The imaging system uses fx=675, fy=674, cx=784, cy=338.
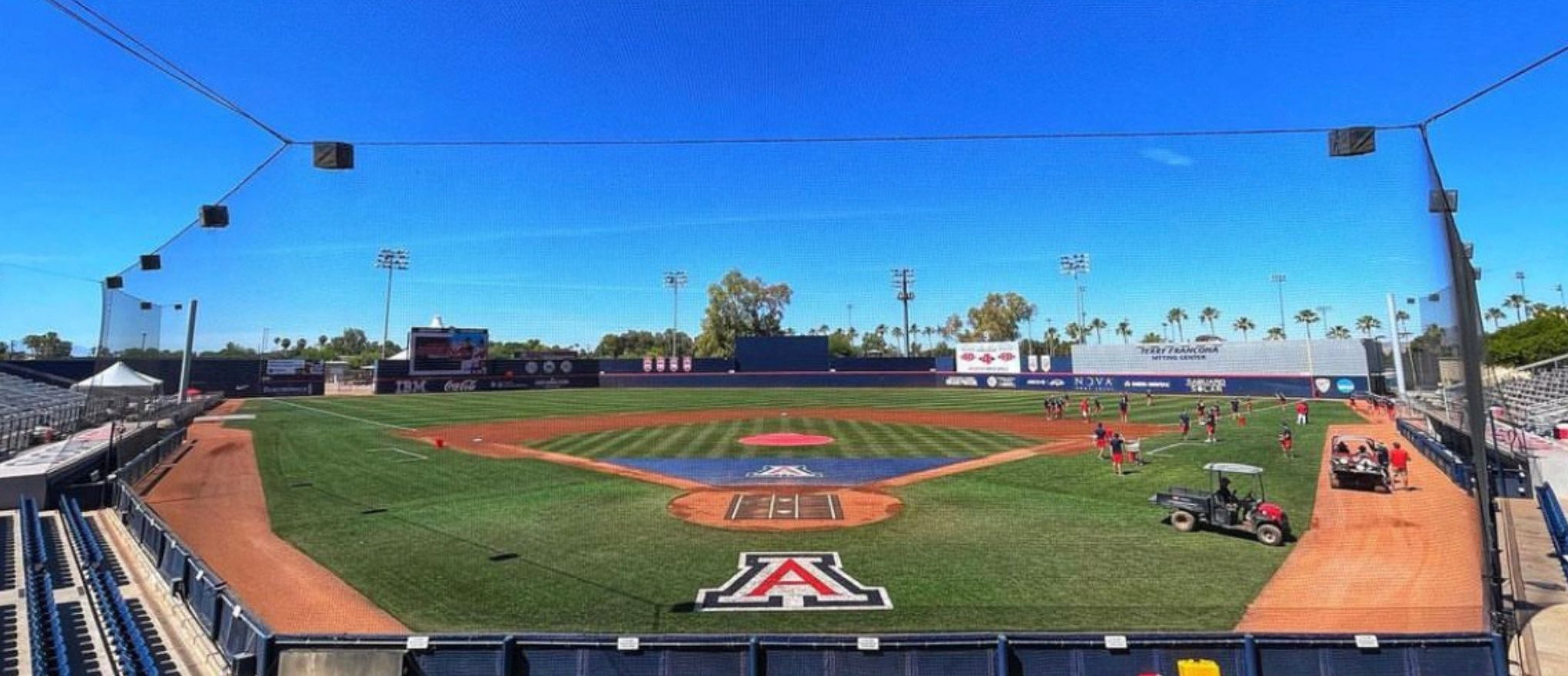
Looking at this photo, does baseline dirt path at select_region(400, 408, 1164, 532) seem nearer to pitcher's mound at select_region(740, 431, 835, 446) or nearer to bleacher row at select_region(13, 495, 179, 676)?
pitcher's mound at select_region(740, 431, 835, 446)

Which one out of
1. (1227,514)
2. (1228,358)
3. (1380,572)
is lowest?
(1380,572)

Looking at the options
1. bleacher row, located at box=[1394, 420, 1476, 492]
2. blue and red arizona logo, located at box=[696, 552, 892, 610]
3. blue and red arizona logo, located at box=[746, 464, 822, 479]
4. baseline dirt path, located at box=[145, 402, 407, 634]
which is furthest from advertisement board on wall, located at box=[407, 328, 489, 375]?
bleacher row, located at box=[1394, 420, 1476, 492]

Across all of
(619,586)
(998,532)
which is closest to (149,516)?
(619,586)

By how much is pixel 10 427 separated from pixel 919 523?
86.0 ft

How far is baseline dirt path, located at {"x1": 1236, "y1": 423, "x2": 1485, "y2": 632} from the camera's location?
8500 mm

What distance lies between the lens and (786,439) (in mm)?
27234

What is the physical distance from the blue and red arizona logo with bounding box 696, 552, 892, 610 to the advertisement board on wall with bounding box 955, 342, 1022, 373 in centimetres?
5050

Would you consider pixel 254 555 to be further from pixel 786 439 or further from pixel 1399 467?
pixel 1399 467

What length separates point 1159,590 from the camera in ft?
30.7

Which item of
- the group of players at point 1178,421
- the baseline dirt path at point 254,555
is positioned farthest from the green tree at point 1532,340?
the baseline dirt path at point 254,555

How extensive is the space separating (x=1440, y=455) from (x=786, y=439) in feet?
65.1

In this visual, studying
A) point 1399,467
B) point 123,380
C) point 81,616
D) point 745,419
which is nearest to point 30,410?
point 123,380

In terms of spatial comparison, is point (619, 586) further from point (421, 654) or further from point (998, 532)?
point (998, 532)

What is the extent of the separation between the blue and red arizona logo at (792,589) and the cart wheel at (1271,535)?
24.0 ft
